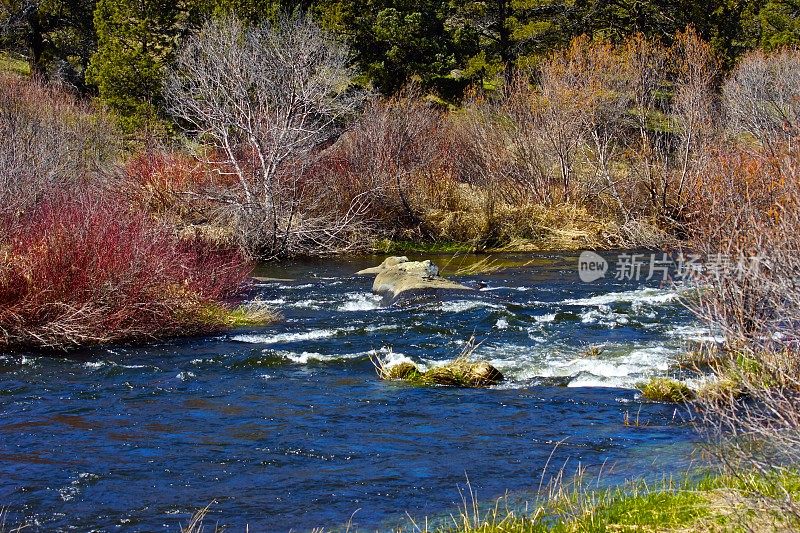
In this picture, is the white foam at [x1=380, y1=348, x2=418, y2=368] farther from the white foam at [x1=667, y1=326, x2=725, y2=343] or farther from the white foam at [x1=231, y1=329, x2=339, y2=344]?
the white foam at [x1=667, y1=326, x2=725, y2=343]

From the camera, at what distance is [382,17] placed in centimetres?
4228

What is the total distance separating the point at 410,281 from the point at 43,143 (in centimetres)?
1251

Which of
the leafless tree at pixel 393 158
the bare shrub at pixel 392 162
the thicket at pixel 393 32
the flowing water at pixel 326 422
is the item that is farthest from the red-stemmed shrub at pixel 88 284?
the thicket at pixel 393 32

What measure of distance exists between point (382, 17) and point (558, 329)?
28.7 m

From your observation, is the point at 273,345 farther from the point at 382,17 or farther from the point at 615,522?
the point at 382,17

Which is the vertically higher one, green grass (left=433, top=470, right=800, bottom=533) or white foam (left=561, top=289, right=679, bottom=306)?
green grass (left=433, top=470, right=800, bottom=533)

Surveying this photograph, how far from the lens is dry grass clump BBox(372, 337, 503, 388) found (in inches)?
503

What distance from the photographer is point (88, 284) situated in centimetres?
1459

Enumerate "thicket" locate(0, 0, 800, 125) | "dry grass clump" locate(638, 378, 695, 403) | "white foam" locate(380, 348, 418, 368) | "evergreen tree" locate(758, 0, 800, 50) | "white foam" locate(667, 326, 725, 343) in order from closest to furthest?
1. "dry grass clump" locate(638, 378, 695, 403)
2. "white foam" locate(380, 348, 418, 368)
3. "white foam" locate(667, 326, 725, 343)
4. "thicket" locate(0, 0, 800, 125)
5. "evergreen tree" locate(758, 0, 800, 50)

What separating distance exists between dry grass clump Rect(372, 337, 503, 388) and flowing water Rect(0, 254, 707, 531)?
26 cm

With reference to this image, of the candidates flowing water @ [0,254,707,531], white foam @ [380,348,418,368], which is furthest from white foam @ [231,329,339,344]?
white foam @ [380,348,418,368]

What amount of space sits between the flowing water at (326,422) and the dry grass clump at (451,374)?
26 centimetres

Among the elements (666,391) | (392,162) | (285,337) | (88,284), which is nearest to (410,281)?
(285,337)

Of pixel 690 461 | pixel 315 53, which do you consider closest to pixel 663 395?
pixel 690 461
